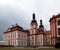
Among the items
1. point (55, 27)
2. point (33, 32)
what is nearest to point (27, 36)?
point (33, 32)

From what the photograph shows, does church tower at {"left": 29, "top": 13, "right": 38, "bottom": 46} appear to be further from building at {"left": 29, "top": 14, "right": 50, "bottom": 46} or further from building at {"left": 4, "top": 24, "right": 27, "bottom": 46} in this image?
building at {"left": 4, "top": 24, "right": 27, "bottom": 46}

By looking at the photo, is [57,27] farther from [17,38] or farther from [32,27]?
[32,27]

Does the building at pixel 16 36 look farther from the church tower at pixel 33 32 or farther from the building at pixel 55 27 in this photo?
the building at pixel 55 27

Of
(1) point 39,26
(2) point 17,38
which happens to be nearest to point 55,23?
(2) point 17,38

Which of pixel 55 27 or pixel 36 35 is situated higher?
pixel 55 27

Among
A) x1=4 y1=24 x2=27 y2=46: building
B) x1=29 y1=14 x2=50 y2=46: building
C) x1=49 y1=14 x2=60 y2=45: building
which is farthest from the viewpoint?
x1=29 y1=14 x2=50 y2=46: building

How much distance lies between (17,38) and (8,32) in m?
7.83

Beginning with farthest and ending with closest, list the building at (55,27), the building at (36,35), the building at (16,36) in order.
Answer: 1. the building at (36,35)
2. the building at (16,36)
3. the building at (55,27)

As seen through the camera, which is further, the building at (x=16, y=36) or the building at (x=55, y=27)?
the building at (x=16, y=36)

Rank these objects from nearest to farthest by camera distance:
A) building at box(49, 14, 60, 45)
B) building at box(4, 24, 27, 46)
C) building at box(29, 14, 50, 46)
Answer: building at box(49, 14, 60, 45) → building at box(4, 24, 27, 46) → building at box(29, 14, 50, 46)

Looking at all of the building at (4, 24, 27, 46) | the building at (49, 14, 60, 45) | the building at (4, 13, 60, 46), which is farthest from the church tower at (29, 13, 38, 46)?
the building at (49, 14, 60, 45)

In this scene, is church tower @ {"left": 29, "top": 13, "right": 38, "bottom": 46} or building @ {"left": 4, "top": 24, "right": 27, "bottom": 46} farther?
church tower @ {"left": 29, "top": 13, "right": 38, "bottom": 46}

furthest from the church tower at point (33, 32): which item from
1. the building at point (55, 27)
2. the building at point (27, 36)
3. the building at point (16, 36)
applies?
the building at point (55, 27)

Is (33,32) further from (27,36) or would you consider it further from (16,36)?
(16,36)
